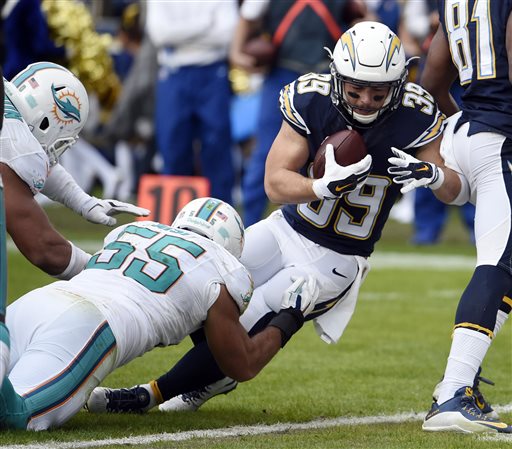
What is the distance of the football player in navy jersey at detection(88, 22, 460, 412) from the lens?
4309mm

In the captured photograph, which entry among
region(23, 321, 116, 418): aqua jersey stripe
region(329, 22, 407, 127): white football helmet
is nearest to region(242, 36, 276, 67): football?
region(329, 22, 407, 127): white football helmet

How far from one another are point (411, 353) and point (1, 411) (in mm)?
2527

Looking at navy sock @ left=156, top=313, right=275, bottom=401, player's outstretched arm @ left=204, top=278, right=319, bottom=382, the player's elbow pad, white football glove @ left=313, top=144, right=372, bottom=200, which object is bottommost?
navy sock @ left=156, top=313, right=275, bottom=401

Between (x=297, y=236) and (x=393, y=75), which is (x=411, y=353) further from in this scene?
(x=393, y=75)

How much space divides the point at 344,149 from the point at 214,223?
521 millimetres

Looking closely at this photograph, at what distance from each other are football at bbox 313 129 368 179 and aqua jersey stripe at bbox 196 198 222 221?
391mm

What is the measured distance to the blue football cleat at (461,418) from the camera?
12.9 ft

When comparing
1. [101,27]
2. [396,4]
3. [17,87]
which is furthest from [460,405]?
[101,27]

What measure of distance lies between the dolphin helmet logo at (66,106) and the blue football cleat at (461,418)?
5.30 ft

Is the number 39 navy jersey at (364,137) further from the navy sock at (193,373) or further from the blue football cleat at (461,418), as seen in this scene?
the blue football cleat at (461,418)

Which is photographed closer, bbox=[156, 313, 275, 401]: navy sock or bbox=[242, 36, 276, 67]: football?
bbox=[156, 313, 275, 401]: navy sock

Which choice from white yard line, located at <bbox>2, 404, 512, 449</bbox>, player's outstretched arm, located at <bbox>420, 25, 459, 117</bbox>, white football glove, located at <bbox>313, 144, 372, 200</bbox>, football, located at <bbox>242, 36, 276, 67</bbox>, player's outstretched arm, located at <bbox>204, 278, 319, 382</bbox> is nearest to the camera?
white yard line, located at <bbox>2, 404, 512, 449</bbox>

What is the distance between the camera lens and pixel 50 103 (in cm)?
437

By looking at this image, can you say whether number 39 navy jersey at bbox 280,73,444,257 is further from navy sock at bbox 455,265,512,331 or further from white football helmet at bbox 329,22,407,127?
navy sock at bbox 455,265,512,331
